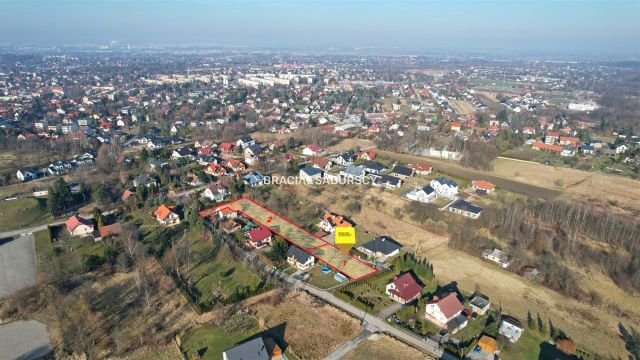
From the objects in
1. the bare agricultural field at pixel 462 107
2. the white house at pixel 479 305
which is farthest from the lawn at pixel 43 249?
the bare agricultural field at pixel 462 107

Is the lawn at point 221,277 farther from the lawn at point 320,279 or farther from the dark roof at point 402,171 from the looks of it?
the dark roof at point 402,171

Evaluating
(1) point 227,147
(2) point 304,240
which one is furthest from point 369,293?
(1) point 227,147

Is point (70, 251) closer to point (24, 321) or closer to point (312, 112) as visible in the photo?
point (24, 321)

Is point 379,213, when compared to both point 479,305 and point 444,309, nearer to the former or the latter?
point 479,305

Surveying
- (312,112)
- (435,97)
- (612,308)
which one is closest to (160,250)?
(612,308)

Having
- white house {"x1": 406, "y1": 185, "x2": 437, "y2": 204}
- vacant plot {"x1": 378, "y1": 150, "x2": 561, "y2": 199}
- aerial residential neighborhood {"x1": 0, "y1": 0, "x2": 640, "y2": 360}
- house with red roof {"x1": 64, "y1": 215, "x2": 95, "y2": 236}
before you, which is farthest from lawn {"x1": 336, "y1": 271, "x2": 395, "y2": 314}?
vacant plot {"x1": 378, "y1": 150, "x2": 561, "y2": 199}
